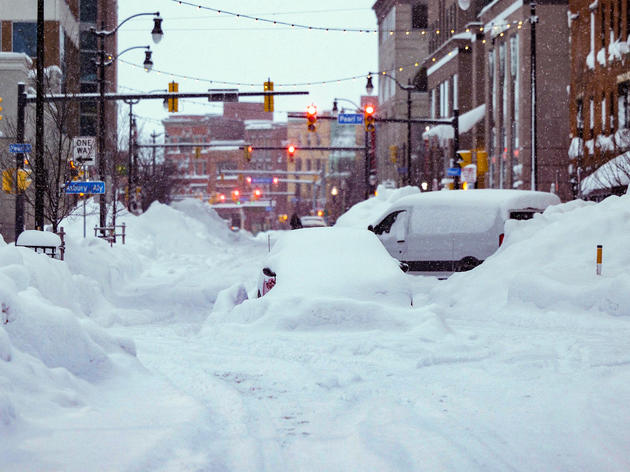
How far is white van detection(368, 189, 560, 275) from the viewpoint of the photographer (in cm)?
2142

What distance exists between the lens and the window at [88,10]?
7200 cm

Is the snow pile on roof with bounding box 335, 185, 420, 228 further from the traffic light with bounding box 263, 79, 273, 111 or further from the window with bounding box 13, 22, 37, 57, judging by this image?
the window with bounding box 13, 22, 37, 57

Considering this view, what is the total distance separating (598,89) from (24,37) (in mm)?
32850

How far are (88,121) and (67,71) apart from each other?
40.8 m

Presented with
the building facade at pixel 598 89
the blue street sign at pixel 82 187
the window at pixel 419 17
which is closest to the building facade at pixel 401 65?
the window at pixel 419 17

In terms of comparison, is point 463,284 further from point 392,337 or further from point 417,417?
point 417,417

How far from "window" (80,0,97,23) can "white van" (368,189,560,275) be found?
2158 inches

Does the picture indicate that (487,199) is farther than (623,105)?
No

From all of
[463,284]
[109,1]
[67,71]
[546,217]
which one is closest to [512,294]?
[463,284]

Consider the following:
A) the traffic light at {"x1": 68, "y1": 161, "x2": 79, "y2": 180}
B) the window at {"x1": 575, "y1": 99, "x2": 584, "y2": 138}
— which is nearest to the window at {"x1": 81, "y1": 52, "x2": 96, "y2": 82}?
the window at {"x1": 575, "y1": 99, "x2": 584, "y2": 138}

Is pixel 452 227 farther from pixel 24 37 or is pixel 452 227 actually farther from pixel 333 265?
pixel 24 37

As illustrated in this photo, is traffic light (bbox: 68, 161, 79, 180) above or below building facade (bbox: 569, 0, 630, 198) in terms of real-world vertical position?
below

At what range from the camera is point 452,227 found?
21703mm

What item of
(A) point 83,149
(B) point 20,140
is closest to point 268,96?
(B) point 20,140
